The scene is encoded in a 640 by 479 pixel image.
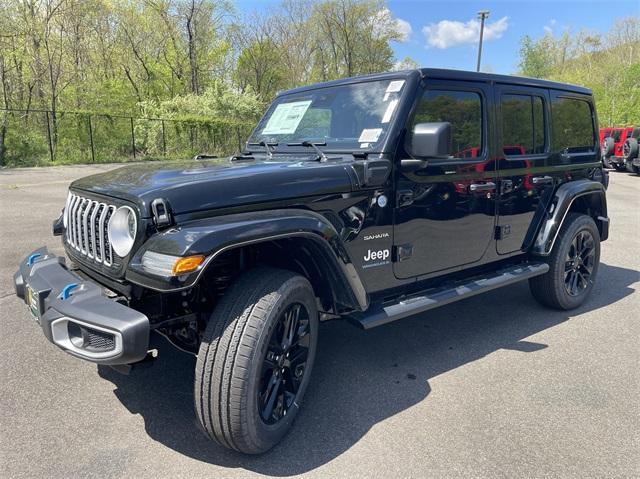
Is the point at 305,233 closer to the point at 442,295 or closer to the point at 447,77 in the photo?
the point at 442,295

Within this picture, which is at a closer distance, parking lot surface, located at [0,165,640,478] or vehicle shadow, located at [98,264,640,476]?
parking lot surface, located at [0,165,640,478]

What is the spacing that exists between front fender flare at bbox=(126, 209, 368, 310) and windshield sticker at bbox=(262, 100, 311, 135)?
4.30 feet

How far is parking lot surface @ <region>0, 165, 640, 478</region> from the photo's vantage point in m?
2.38

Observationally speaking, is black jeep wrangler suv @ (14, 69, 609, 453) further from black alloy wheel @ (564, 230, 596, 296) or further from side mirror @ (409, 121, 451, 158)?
black alloy wheel @ (564, 230, 596, 296)

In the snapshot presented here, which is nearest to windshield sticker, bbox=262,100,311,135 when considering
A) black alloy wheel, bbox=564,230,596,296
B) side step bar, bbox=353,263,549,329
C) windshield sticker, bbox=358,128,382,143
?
windshield sticker, bbox=358,128,382,143

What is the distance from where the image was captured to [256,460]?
2.42 m

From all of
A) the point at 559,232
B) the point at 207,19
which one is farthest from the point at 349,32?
the point at 559,232

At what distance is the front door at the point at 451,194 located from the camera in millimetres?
3178

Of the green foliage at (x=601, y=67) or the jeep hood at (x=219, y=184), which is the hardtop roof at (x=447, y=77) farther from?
the green foliage at (x=601, y=67)

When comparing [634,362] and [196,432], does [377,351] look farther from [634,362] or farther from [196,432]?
[634,362]

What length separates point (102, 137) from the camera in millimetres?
A: 18906

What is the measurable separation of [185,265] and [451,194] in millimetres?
2041

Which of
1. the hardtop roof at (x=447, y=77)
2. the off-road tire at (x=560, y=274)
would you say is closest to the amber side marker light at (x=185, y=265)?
the hardtop roof at (x=447, y=77)

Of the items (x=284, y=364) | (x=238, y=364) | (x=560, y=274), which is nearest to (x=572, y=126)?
(x=560, y=274)
